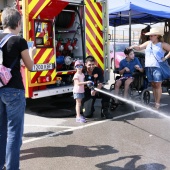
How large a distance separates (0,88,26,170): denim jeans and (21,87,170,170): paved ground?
63 cm

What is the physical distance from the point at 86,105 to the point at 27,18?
201cm

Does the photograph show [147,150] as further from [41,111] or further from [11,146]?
[41,111]

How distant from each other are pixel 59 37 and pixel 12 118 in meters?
4.36

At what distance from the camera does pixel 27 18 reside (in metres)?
5.55

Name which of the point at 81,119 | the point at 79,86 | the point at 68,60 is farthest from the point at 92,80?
the point at 68,60

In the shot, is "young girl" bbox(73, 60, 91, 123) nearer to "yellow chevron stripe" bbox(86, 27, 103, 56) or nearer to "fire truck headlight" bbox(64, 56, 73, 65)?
"fire truck headlight" bbox(64, 56, 73, 65)

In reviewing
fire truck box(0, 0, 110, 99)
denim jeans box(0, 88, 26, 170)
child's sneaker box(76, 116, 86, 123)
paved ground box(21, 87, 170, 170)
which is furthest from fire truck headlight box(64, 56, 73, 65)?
denim jeans box(0, 88, 26, 170)

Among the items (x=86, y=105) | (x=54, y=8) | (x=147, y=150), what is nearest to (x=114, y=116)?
(x=86, y=105)

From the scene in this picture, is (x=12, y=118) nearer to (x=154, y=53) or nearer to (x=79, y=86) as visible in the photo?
(x=79, y=86)

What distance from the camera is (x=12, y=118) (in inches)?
123

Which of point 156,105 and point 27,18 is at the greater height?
point 27,18

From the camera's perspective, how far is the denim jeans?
3090mm

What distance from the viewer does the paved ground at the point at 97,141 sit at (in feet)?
12.8

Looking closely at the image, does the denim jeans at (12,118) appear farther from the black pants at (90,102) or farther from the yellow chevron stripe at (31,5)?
the black pants at (90,102)
